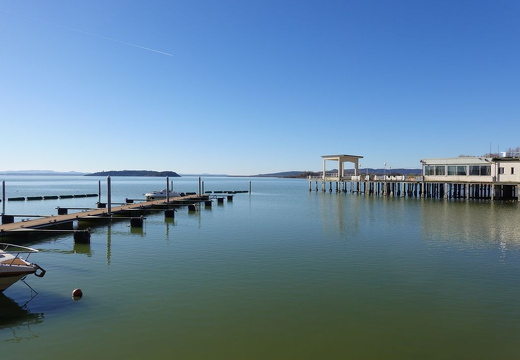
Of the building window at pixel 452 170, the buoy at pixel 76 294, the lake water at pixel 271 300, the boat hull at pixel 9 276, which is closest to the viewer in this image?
the lake water at pixel 271 300

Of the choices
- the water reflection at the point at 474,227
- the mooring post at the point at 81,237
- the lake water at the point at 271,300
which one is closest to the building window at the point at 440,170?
the water reflection at the point at 474,227

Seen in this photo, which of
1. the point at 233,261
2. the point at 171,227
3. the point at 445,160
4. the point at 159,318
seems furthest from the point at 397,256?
the point at 445,160

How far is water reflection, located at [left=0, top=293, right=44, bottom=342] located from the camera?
10039 mm

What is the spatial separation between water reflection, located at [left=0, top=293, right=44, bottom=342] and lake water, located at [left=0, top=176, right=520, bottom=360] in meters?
0.05

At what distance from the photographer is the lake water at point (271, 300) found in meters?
9.47

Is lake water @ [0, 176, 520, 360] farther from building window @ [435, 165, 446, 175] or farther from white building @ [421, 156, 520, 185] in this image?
building window @ [435, 165, 446, 175]

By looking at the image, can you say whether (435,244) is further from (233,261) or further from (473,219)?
(473,219)

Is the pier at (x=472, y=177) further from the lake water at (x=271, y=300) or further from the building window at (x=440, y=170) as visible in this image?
the lake water at (x=271, y=300)

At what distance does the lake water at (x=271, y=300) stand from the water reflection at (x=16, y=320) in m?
0.05

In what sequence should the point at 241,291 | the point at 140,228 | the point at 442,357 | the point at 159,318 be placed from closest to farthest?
the point at 442,357
the point at 159,318
the point at 241,291
the point at 140,228

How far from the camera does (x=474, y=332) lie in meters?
10.2

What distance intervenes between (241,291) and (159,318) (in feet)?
11.2

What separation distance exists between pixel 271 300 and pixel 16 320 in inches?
303

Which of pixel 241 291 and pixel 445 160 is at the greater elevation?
pixel 445 160
